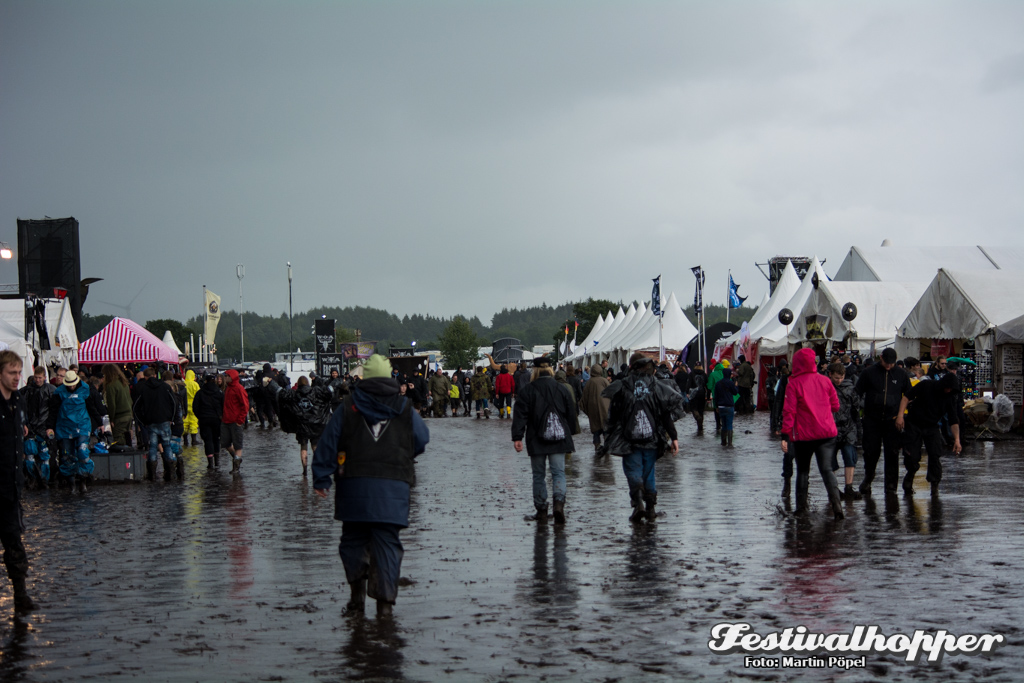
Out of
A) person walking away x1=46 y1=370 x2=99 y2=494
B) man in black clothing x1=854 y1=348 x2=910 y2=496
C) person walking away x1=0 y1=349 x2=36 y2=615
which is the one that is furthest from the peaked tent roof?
person walking away x1=0 y1=349 x2=36 y2=615

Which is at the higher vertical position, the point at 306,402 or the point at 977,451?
the point at 306,402

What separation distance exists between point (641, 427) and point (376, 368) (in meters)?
4.16

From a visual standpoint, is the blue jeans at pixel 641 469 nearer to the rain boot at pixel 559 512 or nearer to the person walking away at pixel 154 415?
the rain boot at pixel 559 512

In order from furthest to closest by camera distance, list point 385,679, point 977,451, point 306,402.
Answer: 1. point 977,451
2. point 306,402
3. point 385,679

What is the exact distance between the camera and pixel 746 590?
6.54m

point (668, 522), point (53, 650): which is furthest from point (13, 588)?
point (668, 522)

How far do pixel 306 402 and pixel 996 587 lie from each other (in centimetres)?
1080

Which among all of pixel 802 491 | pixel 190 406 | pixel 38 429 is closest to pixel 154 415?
pixel 38 429

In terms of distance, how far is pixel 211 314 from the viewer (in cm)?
5603

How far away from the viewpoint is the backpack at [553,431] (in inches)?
388

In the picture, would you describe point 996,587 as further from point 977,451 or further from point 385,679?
point 977,451

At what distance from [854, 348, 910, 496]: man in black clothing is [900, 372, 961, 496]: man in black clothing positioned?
0.40 feet

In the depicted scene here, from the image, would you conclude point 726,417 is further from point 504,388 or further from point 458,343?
point 458,343

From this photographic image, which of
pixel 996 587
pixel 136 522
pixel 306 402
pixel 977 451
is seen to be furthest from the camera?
pixel 977 451
